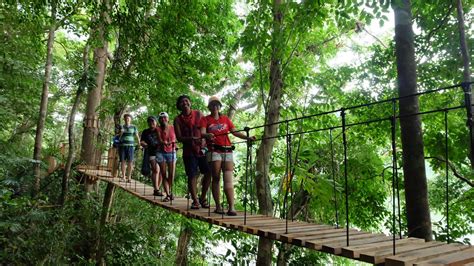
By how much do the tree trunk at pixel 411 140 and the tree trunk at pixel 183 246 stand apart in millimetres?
5209

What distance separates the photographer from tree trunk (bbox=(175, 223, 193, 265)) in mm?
7374

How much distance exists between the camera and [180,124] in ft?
10.1

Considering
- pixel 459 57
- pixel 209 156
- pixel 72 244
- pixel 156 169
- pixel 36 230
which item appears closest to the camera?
pixel 209 156

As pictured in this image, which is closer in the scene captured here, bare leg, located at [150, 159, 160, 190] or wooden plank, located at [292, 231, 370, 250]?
wooden plank, located at [292, 231, 370, 250]

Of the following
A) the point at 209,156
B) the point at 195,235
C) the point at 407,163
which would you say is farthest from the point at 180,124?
the point at 195,235

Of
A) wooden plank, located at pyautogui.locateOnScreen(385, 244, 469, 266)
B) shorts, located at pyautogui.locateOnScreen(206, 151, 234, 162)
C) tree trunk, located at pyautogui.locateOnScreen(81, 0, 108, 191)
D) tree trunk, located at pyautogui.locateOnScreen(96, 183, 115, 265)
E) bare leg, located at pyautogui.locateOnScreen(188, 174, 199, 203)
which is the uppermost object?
tree trunk, located at pyautogui.locateOnScreen(81, 0, 108, 191)

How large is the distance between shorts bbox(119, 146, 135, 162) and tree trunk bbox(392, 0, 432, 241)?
352cm

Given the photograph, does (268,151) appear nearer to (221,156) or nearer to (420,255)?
(221,156)

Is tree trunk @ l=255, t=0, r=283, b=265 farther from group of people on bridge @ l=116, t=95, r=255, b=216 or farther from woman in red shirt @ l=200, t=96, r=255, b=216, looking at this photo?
woman in red shirt @ l=200, t=96, r=255, b=216

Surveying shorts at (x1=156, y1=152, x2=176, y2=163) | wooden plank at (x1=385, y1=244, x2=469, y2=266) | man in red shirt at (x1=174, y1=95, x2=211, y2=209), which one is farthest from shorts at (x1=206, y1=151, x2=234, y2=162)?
wooden plank at (x1=385, y1=244, x2=469, y2=266)

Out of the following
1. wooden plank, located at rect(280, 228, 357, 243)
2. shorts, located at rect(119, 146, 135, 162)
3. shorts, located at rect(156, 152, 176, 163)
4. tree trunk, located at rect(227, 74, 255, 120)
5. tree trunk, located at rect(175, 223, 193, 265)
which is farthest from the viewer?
tree trunk, located at rect(227, 74, 255, 120)

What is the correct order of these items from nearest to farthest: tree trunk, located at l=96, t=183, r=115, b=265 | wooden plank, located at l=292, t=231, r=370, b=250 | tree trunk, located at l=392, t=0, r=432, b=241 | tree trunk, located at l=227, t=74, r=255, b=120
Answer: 1. wooden plank, located at l=292, t=231, r=370, b=250
2. tree trunk, located at l=392, t=0, r=432, b=241
3. tree trunk, located at l=96, t=183, r=115, b=265
4. tree trunk, located at l=227, t=74, r=255, b=120

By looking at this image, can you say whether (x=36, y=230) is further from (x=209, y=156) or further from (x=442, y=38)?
(x=442, y=38)

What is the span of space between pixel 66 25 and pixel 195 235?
14.9 ft
